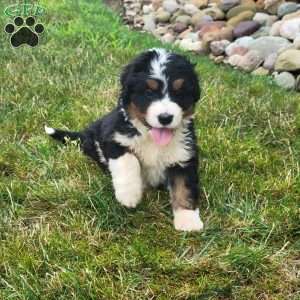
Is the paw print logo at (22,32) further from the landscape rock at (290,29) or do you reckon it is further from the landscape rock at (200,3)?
the landscape rock at (200,3)

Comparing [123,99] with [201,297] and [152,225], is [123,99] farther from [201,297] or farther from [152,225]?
[201,297]

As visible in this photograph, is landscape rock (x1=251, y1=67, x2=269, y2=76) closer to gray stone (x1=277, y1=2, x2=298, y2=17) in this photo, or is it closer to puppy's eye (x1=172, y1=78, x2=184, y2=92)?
gray stone (x1=277, y1=2, x2=298, y2=17)

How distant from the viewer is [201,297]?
3.47m

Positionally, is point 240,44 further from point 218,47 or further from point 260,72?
point 260,72

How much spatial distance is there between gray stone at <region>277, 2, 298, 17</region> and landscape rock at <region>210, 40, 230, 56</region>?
100 centimetres

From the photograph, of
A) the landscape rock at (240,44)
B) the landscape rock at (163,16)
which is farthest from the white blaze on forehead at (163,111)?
the landscape rock at (163,16)

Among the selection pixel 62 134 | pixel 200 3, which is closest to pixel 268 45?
pixel 200 3

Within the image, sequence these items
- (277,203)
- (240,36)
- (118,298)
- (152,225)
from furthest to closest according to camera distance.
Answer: (240,36) → (277,203) → (152,225) → (118,298)

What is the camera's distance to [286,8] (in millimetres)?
10336

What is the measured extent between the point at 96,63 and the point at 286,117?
2.33 meters

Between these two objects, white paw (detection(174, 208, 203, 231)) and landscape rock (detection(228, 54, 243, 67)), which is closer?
white paw (detection(174, 208, 203, 231))

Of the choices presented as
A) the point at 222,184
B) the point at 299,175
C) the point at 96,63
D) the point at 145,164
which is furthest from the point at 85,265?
the point at 96,63

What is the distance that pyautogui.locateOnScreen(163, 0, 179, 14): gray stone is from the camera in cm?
1288

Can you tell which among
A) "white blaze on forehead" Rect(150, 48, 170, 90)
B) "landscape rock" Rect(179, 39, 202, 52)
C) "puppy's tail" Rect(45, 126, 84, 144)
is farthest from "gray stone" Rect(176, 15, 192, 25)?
"white blaze on forehead" Rect(150, 48, 170, 90)
